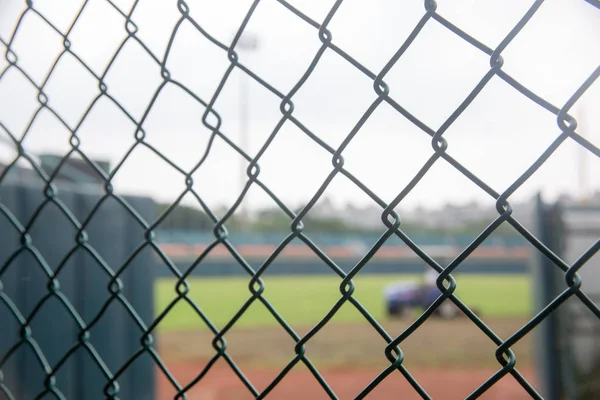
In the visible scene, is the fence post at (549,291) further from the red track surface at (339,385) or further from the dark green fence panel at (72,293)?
the dark green fence panel at (72,293)

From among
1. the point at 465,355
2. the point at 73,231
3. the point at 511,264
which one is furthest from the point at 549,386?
the point at 511,264

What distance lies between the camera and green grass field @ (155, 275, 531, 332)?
1496 centimetres

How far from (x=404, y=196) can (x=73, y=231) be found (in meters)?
3.03

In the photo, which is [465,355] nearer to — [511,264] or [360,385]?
[360,385]

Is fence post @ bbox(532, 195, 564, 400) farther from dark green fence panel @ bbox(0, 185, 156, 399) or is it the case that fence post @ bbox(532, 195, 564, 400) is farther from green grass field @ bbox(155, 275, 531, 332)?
green grass field @ bbox(155, 275, 531, 332)

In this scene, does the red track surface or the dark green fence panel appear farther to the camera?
the red track surface

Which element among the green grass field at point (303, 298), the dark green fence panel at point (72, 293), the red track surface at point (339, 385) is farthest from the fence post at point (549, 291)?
the green grass field at point (303, 298)

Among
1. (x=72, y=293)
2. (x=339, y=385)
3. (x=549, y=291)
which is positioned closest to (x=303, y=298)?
(x=339, y=385)

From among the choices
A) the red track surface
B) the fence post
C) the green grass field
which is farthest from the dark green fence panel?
the green grass field

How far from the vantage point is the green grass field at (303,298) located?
1496 cm

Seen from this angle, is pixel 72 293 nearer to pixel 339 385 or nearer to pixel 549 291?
pixel 549 291

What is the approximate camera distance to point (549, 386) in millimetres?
4875

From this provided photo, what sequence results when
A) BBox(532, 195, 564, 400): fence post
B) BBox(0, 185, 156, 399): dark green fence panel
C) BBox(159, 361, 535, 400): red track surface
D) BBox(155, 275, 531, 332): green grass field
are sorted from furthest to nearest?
BBox(155, 275, 531, 332): green grass field
BBox(159, 361, 535, 400): red track surface
BBox(532, 195, 564, 400): fence post
BBox(0, 185, 156, 399): dark green fence panel

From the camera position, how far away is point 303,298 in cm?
1853
